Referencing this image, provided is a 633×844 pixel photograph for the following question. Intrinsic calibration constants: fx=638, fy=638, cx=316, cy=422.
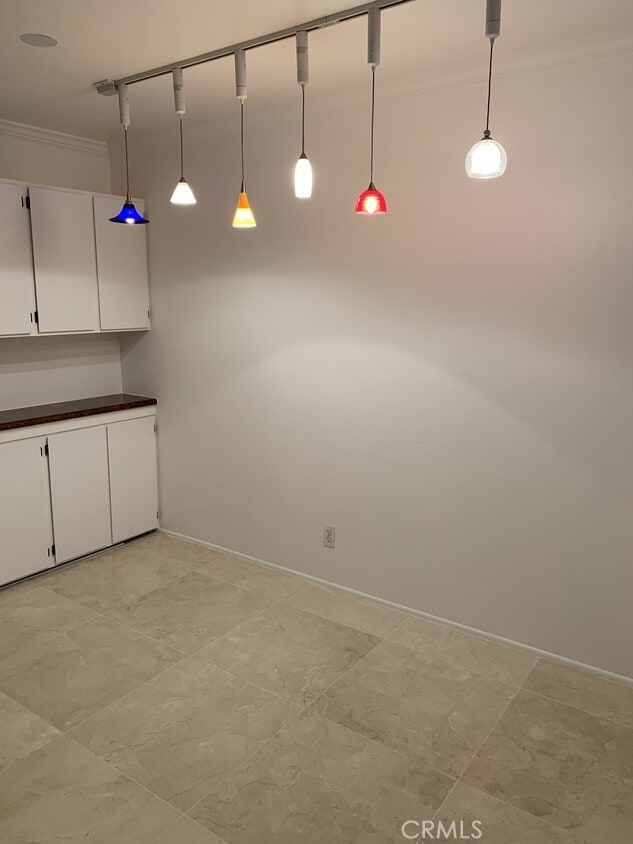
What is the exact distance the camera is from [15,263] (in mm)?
3500

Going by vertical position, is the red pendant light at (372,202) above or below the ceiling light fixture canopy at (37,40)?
below

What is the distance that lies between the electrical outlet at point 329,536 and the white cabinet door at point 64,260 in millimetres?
1881

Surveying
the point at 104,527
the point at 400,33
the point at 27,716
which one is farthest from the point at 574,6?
the point at 104,527

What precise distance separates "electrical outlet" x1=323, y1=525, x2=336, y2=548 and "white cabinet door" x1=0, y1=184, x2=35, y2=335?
6.65 feet

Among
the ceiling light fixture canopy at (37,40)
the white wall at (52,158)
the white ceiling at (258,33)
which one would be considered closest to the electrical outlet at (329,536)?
the white ceiling at (258,33)

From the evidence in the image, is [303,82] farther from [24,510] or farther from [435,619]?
[24,510]

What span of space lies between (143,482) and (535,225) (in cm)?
289

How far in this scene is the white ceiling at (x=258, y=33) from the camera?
2.15m

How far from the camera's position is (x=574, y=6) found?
6.92 feet

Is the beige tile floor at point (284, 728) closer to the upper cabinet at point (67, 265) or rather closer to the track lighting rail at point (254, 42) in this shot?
the upper cabinet at point (67, 265)

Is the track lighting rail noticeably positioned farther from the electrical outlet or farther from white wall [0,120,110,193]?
the electrical outlet

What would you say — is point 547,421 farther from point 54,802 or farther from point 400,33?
point 54,802

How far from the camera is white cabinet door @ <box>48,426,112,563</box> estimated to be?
12.3 feet

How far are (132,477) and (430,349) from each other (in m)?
2.22
